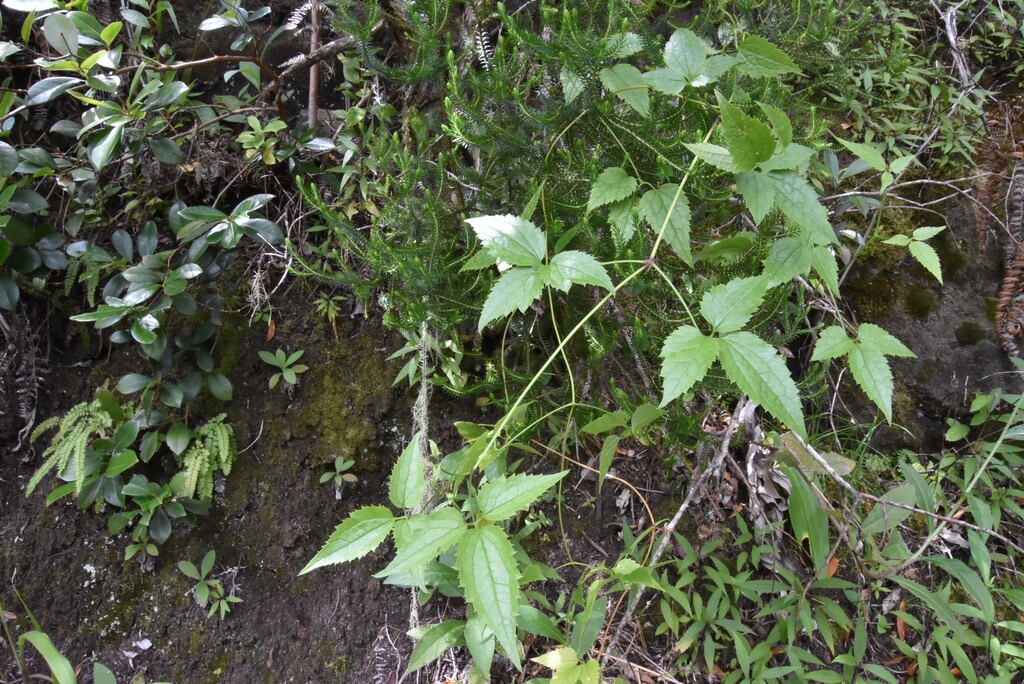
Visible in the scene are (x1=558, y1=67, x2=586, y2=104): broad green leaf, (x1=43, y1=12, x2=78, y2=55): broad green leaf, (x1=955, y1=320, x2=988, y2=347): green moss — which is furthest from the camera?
(x1=955, y1=320, x2=988, y2=347): green moss

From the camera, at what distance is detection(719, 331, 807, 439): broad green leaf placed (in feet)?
3.02

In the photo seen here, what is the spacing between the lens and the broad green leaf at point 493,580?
918 millimetres

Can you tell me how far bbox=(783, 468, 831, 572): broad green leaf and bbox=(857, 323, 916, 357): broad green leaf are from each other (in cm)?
70

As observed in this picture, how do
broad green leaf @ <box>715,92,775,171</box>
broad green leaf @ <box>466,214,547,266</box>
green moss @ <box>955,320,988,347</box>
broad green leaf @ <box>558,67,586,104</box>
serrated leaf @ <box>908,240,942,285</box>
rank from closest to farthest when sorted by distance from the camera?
broad green leaf @ <box>715,92,775,171</box> → broad green leaf @ <box>466,214,547,266</box> → broad green leaf @ <box>558,67,586,104</box> → serrated leaf @ <box>908,240,942,285</box> → green moss @ <box>955,320,988,347</box>

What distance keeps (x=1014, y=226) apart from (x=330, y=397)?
2.82 meters

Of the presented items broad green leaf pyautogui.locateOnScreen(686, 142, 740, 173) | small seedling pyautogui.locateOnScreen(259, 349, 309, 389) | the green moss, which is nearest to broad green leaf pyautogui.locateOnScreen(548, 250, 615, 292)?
broad green leaf pyautogui.locateOnScreen(686, 142, 740, 173)

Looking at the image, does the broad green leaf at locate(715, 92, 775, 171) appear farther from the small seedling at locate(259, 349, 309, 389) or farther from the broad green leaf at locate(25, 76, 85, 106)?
the broad green leaf at locate(25, 76, 85, 106)

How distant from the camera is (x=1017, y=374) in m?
2.39

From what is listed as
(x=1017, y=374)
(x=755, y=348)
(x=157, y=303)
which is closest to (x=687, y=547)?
(x=755, y=348)

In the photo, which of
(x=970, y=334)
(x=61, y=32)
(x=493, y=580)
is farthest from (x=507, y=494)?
(x=970, y=334)

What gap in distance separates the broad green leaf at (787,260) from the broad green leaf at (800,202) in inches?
5.8

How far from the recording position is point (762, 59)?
1255 mm

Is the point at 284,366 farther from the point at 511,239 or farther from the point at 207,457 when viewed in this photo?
the point at 511,239

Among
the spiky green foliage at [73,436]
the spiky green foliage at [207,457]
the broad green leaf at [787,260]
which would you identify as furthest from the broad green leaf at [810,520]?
the spiky green foliage at [73,436]
